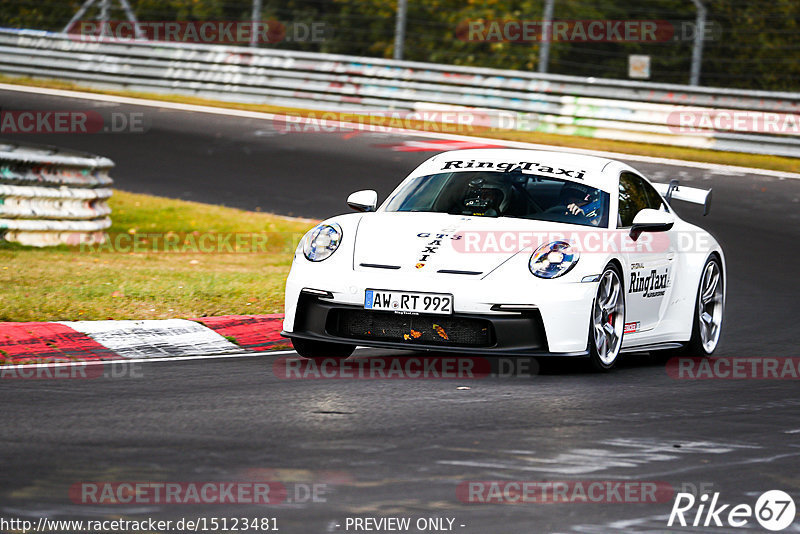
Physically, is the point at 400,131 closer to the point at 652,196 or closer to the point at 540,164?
the point at 652,196

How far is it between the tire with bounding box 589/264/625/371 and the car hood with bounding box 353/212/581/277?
1.25 ft

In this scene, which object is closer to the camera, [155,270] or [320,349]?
[320,349]

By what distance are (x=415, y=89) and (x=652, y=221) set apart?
15.0 metres

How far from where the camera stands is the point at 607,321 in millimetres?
8062

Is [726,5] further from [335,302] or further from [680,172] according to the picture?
[335,302]

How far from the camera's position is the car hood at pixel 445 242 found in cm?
767

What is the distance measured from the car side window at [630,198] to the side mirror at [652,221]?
0.56 ft

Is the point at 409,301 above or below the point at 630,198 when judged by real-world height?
below

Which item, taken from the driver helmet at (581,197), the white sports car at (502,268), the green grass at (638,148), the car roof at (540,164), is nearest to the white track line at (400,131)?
the green grass at (638,148)

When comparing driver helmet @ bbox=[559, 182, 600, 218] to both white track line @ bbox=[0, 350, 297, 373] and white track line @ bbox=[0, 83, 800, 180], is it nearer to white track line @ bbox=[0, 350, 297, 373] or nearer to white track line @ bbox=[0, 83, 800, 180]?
→ white track line @ bbox=[0, 350, 297, 373]

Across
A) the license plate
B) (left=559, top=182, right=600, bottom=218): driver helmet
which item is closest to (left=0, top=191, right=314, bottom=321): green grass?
the license plate

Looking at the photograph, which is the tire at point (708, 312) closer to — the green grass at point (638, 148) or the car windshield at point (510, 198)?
the car windshield at point (510, 198)

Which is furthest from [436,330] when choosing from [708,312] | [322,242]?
[708,312]

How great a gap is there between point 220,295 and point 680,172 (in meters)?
10.1
